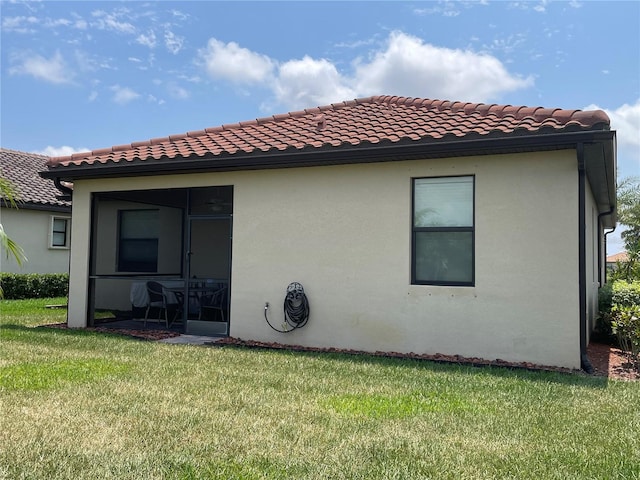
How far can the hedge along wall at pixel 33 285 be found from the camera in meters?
16.1

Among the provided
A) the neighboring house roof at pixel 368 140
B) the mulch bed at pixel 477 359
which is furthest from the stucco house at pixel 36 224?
the mulch bed at pixel 477 359

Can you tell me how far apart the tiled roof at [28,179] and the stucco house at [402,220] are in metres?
8.21

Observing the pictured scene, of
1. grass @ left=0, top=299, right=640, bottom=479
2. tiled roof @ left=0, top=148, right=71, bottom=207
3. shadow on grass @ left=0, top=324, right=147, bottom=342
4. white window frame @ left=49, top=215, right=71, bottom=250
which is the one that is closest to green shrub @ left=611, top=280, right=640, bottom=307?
grass @ left=0, top=299, right=640, bottom=479

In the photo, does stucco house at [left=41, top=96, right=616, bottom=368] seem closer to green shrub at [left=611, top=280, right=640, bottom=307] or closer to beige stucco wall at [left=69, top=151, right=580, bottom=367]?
beige stucco wall at [left=69, top=151, right=580, bottom=367]

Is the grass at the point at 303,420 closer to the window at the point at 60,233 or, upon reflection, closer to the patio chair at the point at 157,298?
the patio chair at the point at 157,298

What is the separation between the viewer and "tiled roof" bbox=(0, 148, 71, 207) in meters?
17.8

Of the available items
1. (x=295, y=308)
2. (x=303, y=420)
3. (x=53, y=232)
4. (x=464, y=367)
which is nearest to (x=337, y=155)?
(x=295, y=308)

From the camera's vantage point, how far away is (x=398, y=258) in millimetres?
8227

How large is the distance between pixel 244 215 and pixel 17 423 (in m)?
5.47

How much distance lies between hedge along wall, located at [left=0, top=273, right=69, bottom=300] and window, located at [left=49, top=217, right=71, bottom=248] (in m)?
1.57

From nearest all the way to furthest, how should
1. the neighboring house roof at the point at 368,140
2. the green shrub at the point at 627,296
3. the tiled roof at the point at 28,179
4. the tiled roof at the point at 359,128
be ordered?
the neighboring house roof at the point at 368,140 < the tiled roof at the point at 359,128 < the green shrub at the point at 627,296 < the tiled roof at the point at 28,179

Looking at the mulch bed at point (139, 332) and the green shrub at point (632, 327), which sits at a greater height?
the green shrub at point (632, 327)

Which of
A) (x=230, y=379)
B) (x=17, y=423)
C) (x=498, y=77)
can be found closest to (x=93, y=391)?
(x=17, y=423)

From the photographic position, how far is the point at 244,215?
30.9ft
